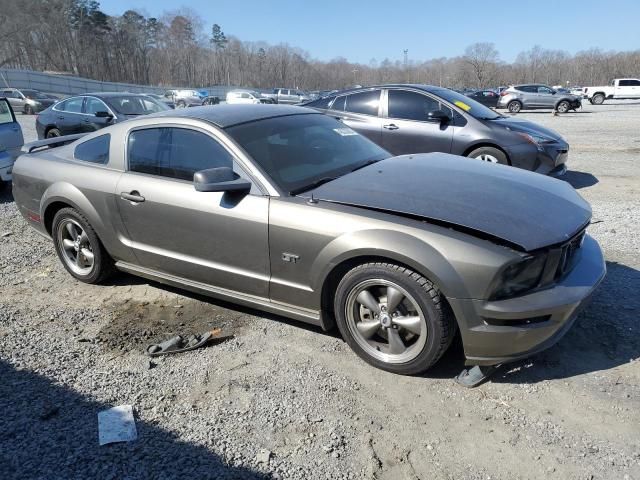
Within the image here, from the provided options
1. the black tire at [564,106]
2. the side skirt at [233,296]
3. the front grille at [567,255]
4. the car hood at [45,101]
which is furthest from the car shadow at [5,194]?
the black tire at [564,106]

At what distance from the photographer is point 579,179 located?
797 cm

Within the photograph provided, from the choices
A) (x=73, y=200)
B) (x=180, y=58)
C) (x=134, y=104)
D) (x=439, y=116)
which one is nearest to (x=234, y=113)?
(x=73, y=200)

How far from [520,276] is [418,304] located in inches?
22.2

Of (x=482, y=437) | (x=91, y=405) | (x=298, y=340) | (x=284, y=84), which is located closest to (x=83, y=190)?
(x=91, y=405)

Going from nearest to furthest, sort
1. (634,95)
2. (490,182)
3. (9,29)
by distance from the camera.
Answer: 1. (490,182)
2. (634,95)
3. (9,29)

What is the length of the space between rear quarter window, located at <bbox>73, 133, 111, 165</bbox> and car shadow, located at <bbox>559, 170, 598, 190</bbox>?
6626mm

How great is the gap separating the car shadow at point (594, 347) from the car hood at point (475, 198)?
797 mm

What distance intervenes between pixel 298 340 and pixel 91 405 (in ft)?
4.44

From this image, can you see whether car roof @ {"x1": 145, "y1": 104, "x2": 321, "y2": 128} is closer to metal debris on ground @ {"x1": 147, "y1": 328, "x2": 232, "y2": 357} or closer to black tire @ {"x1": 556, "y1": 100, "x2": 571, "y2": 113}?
metal debris on ground @ {"x1": 147, "y1": 328, "x2": 232, "y2": 357}

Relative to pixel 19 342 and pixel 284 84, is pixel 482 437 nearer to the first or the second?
pixel 19 342

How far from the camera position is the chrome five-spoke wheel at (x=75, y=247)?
438 cm

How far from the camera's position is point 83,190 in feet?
13.5

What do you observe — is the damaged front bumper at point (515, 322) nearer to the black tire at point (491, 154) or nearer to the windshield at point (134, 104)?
the black tire at point (491, 154)

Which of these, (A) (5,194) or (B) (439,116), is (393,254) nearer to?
(B) (439,116)
